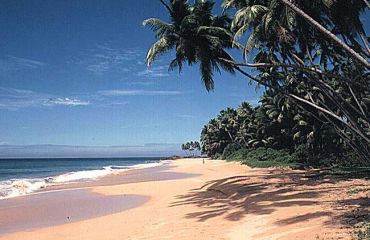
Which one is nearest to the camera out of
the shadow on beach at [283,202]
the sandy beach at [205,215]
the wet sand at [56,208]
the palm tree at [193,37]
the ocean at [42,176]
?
the sandy beach at [205,215]

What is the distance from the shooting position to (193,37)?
51.0ft

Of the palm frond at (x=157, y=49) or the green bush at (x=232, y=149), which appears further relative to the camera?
the green bush at (x=232, y=149)

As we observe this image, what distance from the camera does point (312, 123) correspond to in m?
30.5

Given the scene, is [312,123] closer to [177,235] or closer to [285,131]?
[285,131]

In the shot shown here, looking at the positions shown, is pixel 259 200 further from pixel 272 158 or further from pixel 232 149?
pixel 232 149

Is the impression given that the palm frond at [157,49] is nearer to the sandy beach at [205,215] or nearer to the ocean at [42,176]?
the sandy beach at [205,215]

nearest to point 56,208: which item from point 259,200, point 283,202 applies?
point 259,200

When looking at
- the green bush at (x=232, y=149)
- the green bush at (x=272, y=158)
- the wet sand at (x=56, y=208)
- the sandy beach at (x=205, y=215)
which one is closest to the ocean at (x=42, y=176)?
the wet sand at (x=56, y=208)

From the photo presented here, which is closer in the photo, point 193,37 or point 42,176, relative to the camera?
point 193,37

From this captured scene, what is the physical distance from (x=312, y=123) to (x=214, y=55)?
59.3 feet

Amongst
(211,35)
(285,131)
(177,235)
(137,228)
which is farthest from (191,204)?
(285,131)

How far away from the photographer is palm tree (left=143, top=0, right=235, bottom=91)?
15.4 metres

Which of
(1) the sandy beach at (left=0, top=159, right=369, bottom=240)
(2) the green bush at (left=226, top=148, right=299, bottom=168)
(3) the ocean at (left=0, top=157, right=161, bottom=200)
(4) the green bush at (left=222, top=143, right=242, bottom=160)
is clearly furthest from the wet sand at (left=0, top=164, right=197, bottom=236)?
(4) the green bush at (left=222, top=143, right=242, bottom=160)

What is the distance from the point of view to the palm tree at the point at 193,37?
50.7 feet
